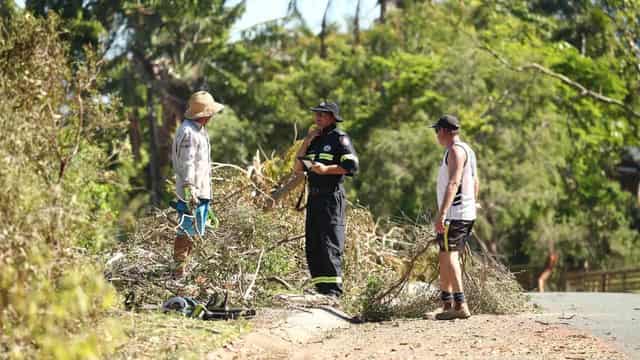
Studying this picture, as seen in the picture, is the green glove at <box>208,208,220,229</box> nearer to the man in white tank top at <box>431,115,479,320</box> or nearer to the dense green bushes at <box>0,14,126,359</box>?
the man in white tank top at <box>431,115,479,320</box>

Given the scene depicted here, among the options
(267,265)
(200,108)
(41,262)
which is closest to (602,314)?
(267,265)

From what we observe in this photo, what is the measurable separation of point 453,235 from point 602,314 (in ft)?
7.92

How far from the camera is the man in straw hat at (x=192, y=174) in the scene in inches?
433

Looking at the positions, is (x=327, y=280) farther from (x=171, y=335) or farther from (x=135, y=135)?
(x=135, y=135)

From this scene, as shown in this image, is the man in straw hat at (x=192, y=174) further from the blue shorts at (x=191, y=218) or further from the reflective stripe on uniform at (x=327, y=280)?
the reflective stripe on uniform at (x=327, y=280)

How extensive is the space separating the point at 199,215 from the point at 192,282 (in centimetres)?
66

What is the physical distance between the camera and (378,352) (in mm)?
8641

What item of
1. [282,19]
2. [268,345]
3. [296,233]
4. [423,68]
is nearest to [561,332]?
[268,345]

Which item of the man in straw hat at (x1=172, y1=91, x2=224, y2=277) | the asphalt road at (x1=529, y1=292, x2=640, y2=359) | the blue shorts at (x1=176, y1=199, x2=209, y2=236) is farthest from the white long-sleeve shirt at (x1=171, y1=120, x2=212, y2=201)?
the asphalt road at (x1=529, y1=292, x2=640, y2=359)

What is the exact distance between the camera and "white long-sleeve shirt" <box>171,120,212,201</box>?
11.0 meters

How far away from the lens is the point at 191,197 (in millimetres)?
10938

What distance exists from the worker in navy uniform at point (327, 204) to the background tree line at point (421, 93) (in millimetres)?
15765

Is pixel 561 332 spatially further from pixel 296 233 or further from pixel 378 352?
pixel 296 233

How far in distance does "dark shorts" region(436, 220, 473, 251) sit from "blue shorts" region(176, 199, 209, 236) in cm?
234
